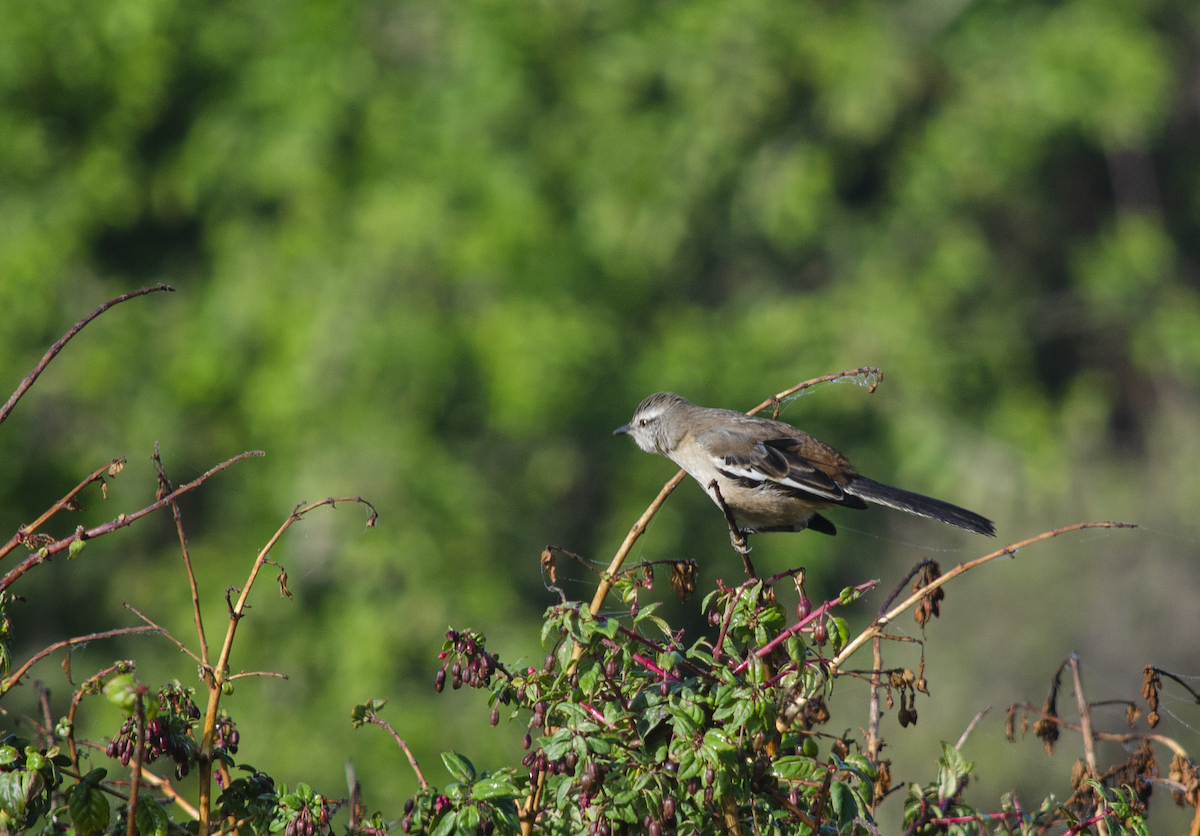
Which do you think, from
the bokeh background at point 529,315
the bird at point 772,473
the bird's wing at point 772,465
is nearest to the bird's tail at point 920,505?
the bird at point 772,473

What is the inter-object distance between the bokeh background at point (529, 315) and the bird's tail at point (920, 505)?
7231 mm

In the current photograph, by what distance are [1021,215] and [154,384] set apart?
14852 mm

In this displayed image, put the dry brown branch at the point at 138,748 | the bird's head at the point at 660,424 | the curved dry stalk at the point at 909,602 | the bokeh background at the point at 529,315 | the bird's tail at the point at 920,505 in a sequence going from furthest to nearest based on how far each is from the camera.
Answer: the bokeh background at the point at 529,315
the bird's head at the point at 660,424
the bird's tail at the point at 920,505
the curved dry stalk at the point at 909,602
the dry brown branch at the point at 138,748

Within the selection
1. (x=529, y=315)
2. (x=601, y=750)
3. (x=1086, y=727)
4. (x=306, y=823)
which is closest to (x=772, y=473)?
(x=1086, y=727)

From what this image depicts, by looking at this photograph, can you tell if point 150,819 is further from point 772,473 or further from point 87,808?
point 772,473

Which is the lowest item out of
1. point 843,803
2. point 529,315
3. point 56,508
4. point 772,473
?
point 843,803

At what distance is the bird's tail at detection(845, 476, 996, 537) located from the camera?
3570 mm

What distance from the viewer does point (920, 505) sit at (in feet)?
12.7

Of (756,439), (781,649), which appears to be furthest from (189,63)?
(781,649)

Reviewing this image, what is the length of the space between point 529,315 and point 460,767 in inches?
437

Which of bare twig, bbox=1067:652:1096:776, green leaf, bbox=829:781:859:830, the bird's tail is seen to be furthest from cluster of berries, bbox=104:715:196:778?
the bird's tail

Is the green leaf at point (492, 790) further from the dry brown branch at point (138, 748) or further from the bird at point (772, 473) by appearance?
the bird at point (772, 473)

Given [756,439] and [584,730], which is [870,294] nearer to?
[756,439]

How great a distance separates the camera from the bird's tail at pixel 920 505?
3570mm
